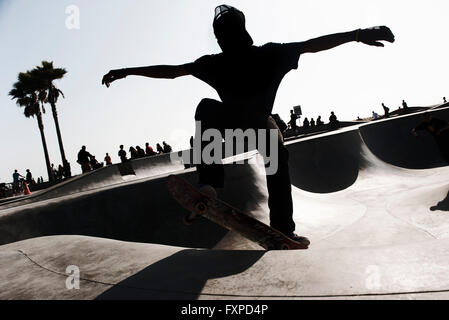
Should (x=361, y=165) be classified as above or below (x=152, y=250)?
below

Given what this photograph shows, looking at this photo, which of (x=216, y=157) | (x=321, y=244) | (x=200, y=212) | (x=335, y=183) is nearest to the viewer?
(x=200, y=212)

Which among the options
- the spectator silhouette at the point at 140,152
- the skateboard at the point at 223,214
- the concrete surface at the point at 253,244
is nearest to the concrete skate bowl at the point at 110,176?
the spectator silhouette at the point at 140,152

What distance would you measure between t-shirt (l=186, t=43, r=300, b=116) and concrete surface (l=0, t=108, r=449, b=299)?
1.26 meters

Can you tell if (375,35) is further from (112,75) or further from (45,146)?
(45,146)

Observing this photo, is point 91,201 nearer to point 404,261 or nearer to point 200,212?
point 200,212

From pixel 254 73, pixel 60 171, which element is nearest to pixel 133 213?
pixel 254 73

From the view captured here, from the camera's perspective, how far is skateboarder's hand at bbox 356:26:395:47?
2.52 m

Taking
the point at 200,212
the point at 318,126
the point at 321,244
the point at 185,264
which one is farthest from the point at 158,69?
the point at 318,126

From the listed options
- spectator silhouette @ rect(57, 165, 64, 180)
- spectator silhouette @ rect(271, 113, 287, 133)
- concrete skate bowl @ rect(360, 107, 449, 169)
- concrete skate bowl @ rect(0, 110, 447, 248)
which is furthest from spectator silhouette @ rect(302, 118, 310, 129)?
spectator silhouette @ rect(271, 113, 287, 133)

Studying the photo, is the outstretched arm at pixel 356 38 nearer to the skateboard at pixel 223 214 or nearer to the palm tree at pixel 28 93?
the skateboard at pixel 223 214

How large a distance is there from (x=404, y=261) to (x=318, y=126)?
93.5 ft

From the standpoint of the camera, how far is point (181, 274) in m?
1.41

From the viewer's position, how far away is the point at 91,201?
4.30 m

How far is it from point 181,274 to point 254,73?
1838 millimetres
